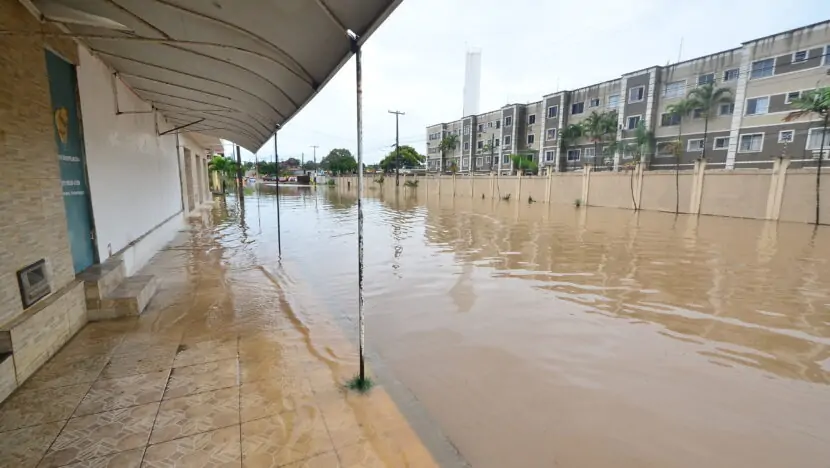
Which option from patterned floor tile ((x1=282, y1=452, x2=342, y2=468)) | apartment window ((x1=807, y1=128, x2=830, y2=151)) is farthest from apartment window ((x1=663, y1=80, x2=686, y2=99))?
patterned floor tile ((x1=282, y1=452, x2=342, y2=468))

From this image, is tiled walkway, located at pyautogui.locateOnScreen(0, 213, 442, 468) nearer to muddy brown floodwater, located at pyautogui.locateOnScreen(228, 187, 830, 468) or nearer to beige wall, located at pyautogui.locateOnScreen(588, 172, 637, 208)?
muddy brown floodwater, located at pyautogui.locateOnScreen(228, 187, 830, 468)

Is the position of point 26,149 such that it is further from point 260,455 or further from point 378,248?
point 378,248

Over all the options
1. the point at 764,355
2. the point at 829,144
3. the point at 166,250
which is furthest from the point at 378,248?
the point at 829,144

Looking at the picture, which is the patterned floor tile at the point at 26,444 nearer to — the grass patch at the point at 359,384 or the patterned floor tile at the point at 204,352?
the patterned floor tile at the point at 204,352

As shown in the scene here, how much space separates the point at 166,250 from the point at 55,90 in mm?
5120

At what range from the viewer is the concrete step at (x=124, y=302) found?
404cm

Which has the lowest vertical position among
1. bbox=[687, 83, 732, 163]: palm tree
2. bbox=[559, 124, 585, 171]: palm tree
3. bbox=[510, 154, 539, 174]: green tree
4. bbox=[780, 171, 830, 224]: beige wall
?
bbox=[780, 171, 830, 224]: beige wall

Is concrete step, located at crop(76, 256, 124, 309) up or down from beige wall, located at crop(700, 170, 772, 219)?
down

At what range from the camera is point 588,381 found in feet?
11.9

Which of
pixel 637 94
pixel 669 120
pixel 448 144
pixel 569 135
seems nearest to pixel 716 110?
pixel 669 120

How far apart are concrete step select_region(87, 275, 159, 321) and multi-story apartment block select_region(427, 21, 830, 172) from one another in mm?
23574

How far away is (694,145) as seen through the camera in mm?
26469

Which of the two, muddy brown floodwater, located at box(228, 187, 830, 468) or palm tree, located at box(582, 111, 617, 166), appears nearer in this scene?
muddy brown floodwater, located at box(228, 187, 830, 468)

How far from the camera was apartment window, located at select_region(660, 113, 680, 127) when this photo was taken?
89.0 ft
